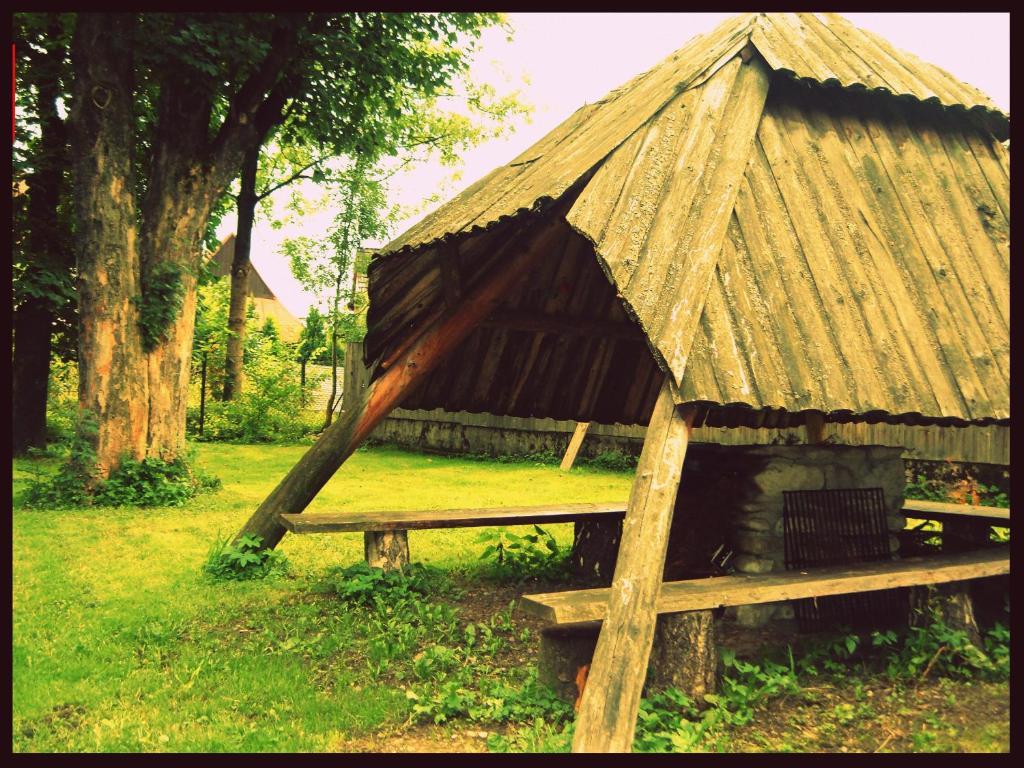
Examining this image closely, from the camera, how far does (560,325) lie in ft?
26.8

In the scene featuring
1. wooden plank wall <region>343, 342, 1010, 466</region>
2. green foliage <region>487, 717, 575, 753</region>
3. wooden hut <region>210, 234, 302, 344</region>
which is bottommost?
green foliage <region>487, 717, 575, 753</region>

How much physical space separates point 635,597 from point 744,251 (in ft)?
6.85

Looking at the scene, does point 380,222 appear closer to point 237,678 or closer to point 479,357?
point 479,357

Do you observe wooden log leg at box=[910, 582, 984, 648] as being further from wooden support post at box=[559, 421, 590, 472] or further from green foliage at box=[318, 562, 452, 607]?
wooden support post at box=[559, 421, 590, 472]

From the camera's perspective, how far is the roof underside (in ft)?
14.9

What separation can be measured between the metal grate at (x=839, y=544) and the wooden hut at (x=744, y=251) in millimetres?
1699

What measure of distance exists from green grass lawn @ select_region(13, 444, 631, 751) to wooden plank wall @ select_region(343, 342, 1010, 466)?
498cm

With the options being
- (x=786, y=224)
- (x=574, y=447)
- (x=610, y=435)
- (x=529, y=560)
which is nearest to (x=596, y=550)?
(x=529, y=560)

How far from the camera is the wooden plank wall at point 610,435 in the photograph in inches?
500

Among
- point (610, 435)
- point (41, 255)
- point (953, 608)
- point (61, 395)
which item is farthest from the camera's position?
point (61, 395)

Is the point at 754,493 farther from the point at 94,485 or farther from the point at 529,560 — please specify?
the point at 94,485

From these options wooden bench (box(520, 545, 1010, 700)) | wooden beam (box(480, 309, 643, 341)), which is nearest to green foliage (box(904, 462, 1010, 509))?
wooden beam (box(480, 309, 643, 341))
